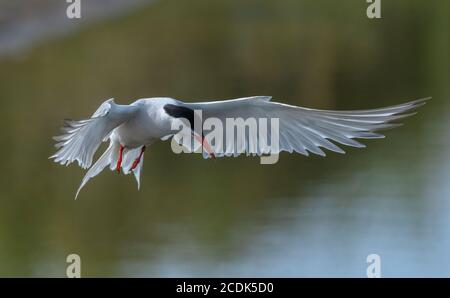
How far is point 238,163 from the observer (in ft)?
32.2

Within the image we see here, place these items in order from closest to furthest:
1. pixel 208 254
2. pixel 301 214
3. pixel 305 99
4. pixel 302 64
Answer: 1. pixel 208 254
2. pixel 301 214
3. pixel 305 99
4. pixel 302 64

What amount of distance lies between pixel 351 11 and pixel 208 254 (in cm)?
506

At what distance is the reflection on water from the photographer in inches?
317

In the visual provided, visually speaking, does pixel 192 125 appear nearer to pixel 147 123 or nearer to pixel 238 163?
pixel 147 123

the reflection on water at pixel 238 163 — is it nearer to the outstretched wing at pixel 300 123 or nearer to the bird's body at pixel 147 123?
the outstretched wing at pixel 300 123

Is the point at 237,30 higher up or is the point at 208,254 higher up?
the point at 237,30

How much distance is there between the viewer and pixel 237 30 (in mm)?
12008

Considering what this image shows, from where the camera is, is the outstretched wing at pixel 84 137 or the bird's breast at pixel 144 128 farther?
the bird's breast at pixel 144 128

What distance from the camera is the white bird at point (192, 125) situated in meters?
5.63

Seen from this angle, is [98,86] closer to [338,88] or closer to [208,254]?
[338,88]

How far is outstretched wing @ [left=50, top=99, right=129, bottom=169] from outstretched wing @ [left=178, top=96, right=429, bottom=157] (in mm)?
613

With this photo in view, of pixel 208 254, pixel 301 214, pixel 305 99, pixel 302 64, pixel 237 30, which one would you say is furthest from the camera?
pixel 237 30

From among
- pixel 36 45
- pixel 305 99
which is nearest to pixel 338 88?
pixel 305 99

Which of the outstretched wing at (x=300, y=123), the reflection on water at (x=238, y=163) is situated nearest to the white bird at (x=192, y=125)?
the outstretched wing at (x=300, y=123)
